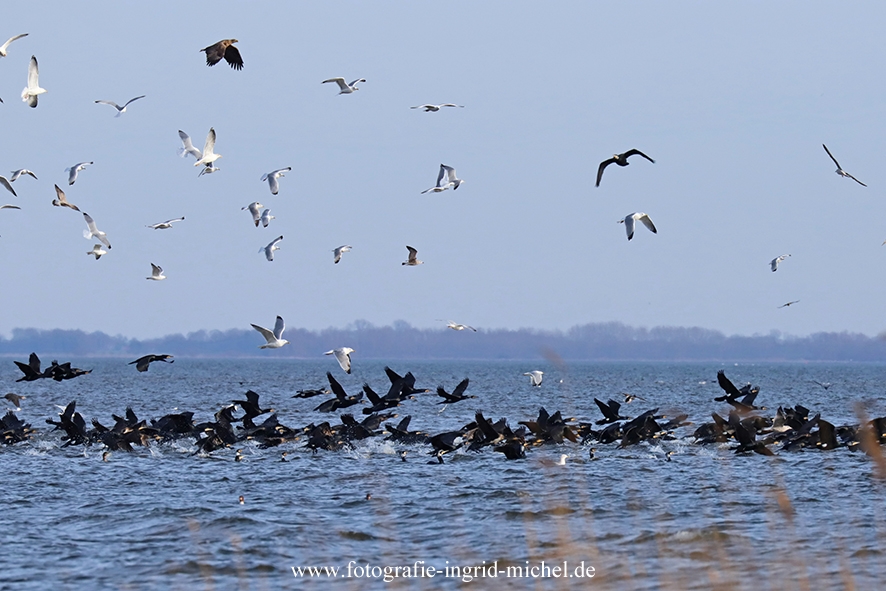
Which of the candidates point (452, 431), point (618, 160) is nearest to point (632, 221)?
point (618, 160)

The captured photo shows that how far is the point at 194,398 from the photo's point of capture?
66.0m

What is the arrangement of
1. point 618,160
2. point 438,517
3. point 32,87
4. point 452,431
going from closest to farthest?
point 438,517
point 618,160
point 32,87
point 452,431

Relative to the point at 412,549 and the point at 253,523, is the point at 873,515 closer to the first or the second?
the point at 412,549

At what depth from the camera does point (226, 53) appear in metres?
20.5

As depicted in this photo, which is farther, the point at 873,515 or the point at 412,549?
the point at 873,515

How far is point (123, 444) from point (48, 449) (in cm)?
215

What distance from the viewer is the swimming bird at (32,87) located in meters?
22.0

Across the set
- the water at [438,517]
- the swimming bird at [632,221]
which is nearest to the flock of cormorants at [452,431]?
the water at [438,517]

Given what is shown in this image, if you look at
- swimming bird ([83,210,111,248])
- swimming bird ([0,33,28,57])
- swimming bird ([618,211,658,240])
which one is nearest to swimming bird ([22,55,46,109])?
swimming bird ([0,33,28,57])

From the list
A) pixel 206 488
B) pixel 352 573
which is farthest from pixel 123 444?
pixel 352 573

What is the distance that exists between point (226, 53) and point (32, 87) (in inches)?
188

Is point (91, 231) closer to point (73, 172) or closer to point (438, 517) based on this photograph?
point (73, 172)

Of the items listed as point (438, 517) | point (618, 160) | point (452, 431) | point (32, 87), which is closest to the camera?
point (438, 517)

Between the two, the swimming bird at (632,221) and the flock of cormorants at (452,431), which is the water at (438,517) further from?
the swimming bird at (632,221)
